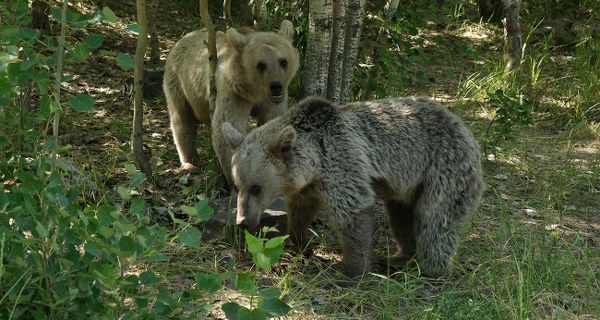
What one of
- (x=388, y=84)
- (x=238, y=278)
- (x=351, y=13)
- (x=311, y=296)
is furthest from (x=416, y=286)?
(x=388, y=84)

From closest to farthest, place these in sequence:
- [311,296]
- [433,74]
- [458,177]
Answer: [311,296] < [458,177] < [433,74]

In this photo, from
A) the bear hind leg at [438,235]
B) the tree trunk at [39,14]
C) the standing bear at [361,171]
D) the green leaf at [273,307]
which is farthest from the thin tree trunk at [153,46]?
the green leaf at [273,307]

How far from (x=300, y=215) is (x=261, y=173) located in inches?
26.4

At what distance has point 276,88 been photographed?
6.96 m

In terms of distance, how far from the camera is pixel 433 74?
36.7ft

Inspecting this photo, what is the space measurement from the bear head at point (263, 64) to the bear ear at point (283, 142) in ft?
4.43

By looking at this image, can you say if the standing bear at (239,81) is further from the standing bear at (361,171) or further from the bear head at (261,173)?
the bear head at (261,173)

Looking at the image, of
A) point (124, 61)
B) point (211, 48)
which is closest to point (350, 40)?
point (211, 48)

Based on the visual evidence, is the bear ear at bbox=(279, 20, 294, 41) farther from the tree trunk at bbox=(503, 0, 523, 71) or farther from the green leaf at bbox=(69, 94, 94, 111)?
the tree trunk at bbox=(503, 0, 523, 71)

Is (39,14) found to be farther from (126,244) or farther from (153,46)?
→ (126,244)

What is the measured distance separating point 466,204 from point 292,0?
3517 millimetres

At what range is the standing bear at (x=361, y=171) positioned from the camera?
5723mm

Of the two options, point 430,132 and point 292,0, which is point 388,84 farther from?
point 430,132

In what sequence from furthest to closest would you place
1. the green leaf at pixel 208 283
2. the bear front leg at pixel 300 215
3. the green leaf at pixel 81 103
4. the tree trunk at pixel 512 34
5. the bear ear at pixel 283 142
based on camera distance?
the tree trunk at pixel 512 34
the bear front leg at pixel 300 215
the bear ear at pixel 283 142
the green leaf at pixel 81 103
the green leaf at pixel 208 283
